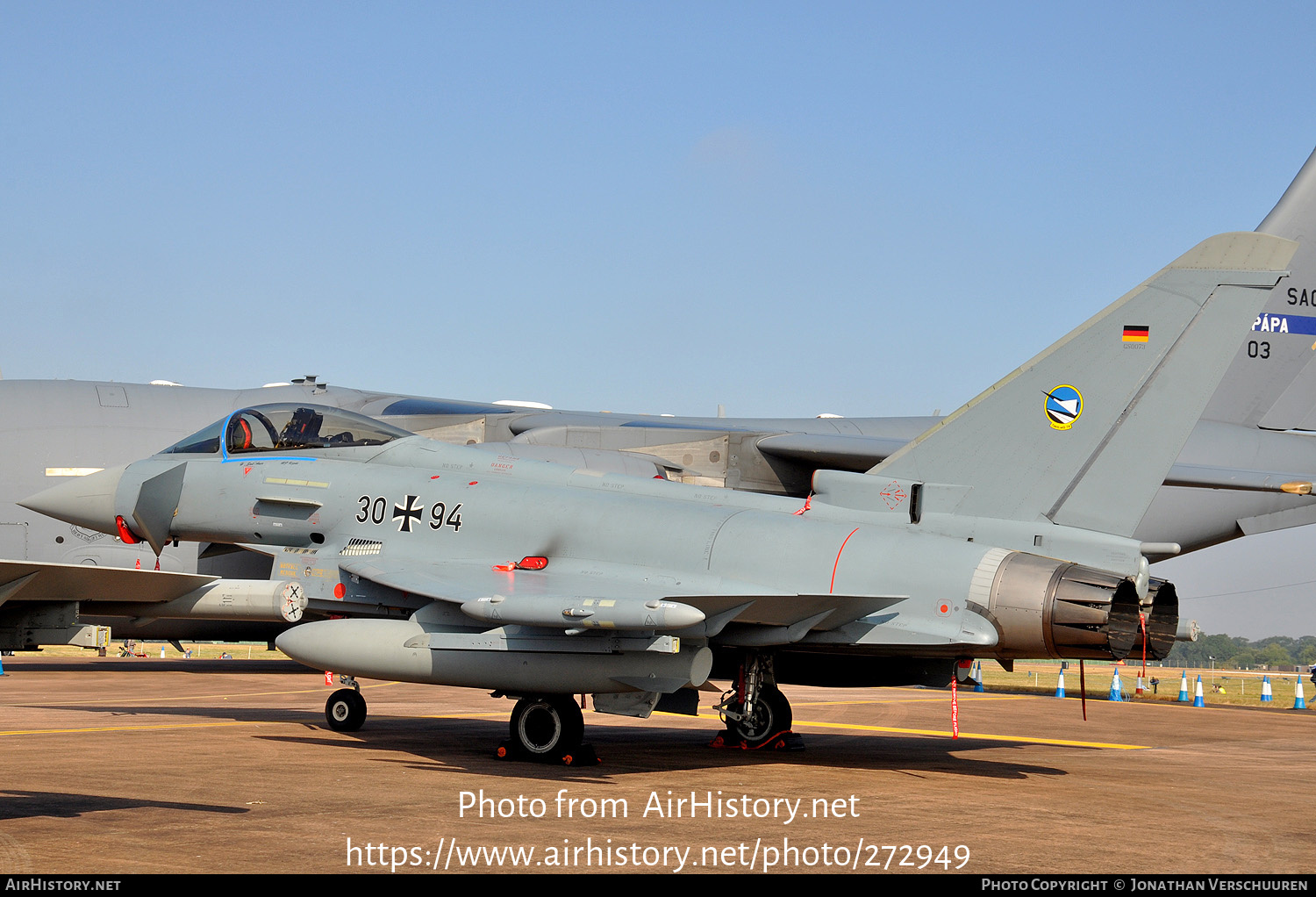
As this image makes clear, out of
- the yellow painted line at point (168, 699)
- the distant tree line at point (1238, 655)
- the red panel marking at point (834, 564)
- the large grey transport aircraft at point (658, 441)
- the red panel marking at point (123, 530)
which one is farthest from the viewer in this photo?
the distant tree line at point (1238, 655)

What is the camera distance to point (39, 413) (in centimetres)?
1848

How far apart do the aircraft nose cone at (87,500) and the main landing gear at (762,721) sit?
6843mm

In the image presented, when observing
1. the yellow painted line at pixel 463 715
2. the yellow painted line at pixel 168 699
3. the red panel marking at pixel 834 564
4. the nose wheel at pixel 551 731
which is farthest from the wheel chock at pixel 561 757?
the yellow painted line at pixel 168 699

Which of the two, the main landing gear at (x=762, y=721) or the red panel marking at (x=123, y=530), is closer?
the main landing gear at (x=762, y=721)

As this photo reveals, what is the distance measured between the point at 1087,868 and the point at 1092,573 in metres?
3.34

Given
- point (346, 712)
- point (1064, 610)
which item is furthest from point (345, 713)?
point (1064, 610)

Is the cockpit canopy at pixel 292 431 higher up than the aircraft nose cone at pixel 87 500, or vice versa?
the cockpit canopy at pixel 292 431

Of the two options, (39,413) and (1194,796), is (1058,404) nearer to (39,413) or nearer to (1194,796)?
(1194,796)

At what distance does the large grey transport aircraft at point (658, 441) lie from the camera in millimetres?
18109

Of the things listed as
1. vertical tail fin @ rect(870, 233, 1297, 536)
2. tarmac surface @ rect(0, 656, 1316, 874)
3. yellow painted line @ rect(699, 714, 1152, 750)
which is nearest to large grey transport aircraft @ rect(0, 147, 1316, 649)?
tarmac surface @ rect(0, 656, 1316, 874)

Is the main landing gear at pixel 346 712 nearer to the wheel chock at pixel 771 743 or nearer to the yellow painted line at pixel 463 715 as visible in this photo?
the yellow painted line at pixel 463 715

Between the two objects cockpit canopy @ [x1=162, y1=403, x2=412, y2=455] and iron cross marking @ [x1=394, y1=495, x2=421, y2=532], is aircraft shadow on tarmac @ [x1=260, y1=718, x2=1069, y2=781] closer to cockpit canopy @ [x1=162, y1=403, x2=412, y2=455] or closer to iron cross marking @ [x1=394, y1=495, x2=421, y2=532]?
iron cross marking @ [x1=394, y1=495, x2=421, y2=532]

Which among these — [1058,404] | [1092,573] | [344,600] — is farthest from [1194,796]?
[344,600]

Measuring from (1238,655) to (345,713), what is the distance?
492 ft
